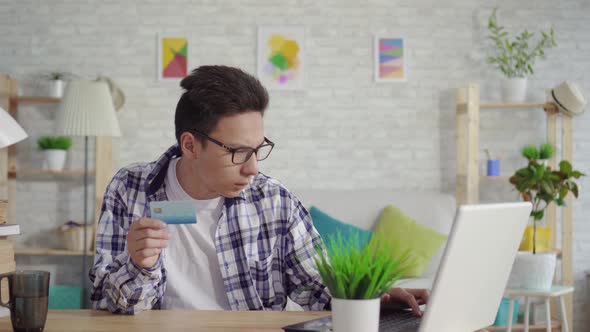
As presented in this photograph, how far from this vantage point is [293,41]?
5062 millimetres

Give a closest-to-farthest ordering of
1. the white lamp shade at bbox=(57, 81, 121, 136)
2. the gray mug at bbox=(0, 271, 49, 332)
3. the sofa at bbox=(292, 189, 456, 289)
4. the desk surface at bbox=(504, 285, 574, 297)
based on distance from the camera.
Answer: the gray mug at bbox=(0, 271, 49, 332) → the desk surface at bbox=(504, 285, 574, 297) → the white lamp shade at bbox=(57, 81, 121, 136) → the sofa at bbox=(292, 189, 456, 289)

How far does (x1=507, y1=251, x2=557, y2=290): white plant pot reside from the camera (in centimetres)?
426

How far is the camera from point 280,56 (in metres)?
5.05

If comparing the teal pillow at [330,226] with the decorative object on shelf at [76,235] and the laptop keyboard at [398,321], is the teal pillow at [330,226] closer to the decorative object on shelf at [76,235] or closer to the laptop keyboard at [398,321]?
the decorative object on shelf at [76,235]

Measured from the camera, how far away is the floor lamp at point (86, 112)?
15.0ft

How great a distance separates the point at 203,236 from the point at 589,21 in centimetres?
389

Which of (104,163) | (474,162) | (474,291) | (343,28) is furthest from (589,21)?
(474,291)

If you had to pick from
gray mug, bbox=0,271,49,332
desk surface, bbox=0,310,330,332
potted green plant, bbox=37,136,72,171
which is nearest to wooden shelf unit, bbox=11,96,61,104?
potted green plant, bbox=37,136,72,171

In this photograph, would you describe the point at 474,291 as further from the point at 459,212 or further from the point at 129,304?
the point at 129,304

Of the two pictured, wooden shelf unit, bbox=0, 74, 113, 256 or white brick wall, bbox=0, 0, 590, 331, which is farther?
white brick wall, bbox=0, 0, 590, 331

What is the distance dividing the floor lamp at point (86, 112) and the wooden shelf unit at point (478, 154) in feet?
7.11

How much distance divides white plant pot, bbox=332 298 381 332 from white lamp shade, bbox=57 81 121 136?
3.51 m

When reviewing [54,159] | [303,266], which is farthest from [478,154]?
[303,266]

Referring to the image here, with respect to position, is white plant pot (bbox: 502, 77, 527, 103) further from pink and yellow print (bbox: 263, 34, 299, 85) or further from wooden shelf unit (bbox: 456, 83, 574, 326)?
pink and yellow print (bbox: 263, 34, 299, 85)
